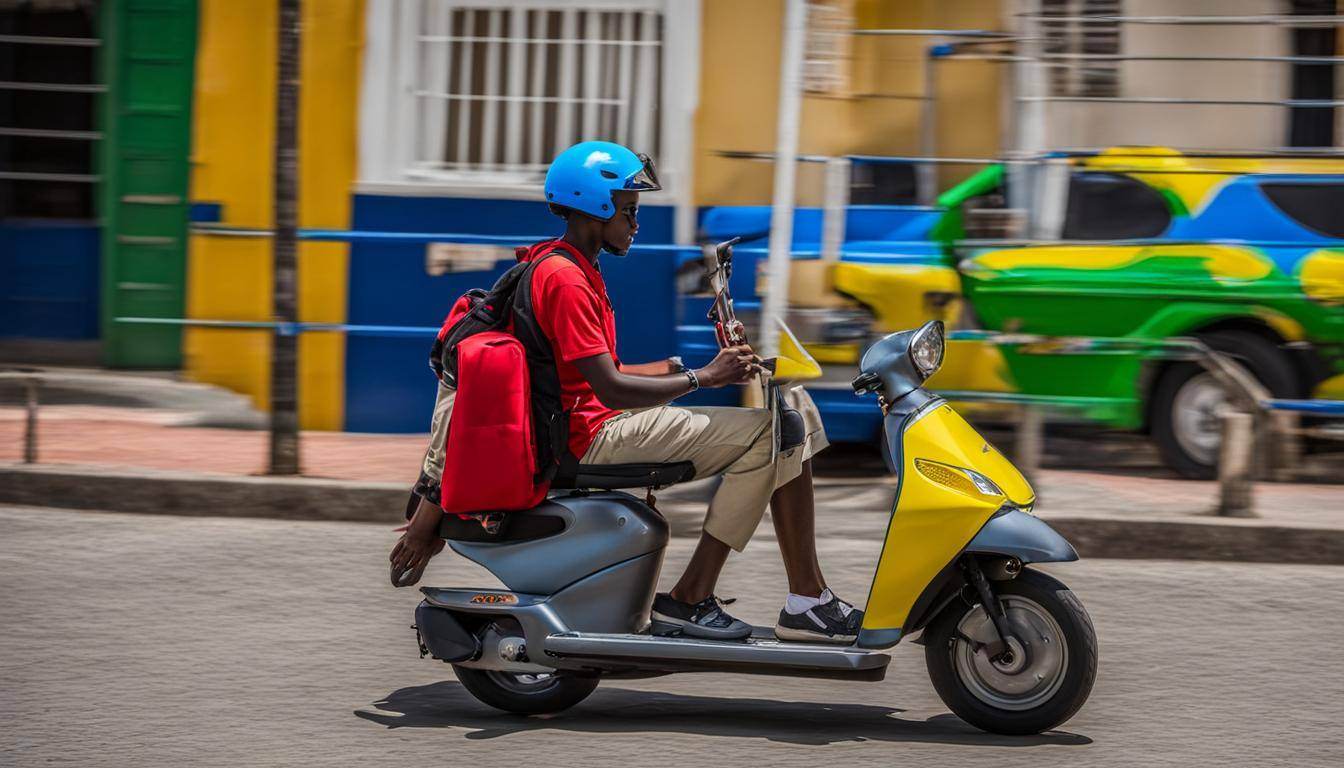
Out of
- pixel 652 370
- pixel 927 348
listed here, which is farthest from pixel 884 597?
pixel 652 370

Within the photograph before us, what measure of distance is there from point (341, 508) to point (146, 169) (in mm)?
4273

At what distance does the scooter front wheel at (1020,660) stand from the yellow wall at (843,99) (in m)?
5.66

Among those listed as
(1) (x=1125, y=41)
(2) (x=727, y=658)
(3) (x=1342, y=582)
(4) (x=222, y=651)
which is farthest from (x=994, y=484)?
(1) (x=1125, y=41)

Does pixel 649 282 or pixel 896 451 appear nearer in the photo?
pixel 896 451

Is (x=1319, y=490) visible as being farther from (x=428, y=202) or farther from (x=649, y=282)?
(x=428, y=202)

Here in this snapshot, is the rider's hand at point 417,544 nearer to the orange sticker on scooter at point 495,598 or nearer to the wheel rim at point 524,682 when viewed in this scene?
the orange sticker on scooter at point 495,598

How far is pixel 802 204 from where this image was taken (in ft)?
34.2

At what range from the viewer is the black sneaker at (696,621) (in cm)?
514

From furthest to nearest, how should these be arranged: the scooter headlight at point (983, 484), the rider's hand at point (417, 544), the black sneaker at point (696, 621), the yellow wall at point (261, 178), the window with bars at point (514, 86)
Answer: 1. the window with bars at point (514, 86)
2. the yellow wall at point (261, 178)
3. the rider's hand at point (417, 544)
4. the black sneaker at point (696, 621)
5. the scooter headlight at point (983, 484)

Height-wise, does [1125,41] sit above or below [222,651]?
above

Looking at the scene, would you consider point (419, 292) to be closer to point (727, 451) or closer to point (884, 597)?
point (727, 451)

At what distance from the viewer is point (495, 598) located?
521 centimetres

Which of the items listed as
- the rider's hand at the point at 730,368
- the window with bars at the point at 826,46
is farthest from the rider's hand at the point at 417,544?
the window with bars at the point at 826,46

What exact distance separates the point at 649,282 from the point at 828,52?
1.72 m
